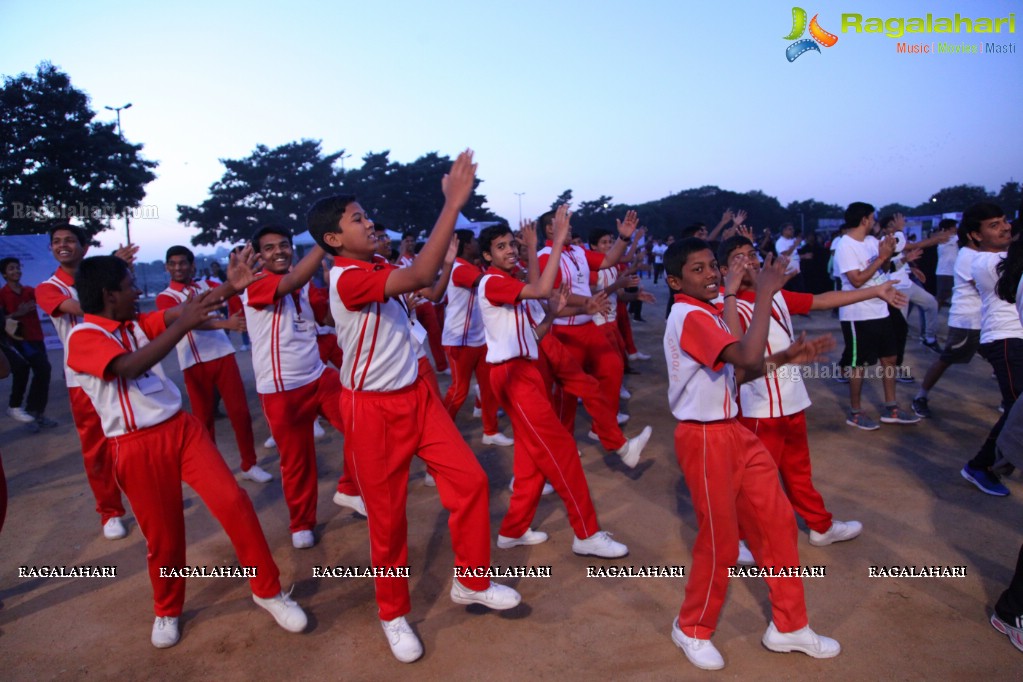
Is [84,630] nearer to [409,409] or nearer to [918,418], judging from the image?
[409,409]

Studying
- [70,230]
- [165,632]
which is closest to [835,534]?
[165,632]

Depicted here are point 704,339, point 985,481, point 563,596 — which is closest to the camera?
point 704,339

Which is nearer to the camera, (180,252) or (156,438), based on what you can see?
(156,438)

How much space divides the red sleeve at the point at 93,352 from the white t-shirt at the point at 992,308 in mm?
5479

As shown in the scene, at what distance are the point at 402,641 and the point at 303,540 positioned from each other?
1.60 m

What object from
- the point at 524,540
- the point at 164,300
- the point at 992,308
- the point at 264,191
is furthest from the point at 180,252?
the point at 264,191

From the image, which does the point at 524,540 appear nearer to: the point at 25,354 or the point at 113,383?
the point at 113,383

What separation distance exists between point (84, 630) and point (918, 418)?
22.0 ft

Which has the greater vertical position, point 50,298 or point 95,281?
point 95,281

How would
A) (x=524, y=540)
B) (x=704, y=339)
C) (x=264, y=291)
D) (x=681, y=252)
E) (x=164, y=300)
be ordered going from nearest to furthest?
(x=704, y=339)
(x=681, y=252)
(x=524, y=540)
(x=264, y=291)
(x=164, y=300)

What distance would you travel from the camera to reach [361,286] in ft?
9.81

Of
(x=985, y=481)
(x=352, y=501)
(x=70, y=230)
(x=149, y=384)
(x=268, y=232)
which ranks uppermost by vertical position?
(x=70, y=230)

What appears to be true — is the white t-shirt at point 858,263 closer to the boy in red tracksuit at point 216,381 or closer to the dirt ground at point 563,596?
the dirt ground at point 563,596

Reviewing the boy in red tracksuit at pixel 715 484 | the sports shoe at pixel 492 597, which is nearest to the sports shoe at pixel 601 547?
the sports shoe at pixel 492 597
